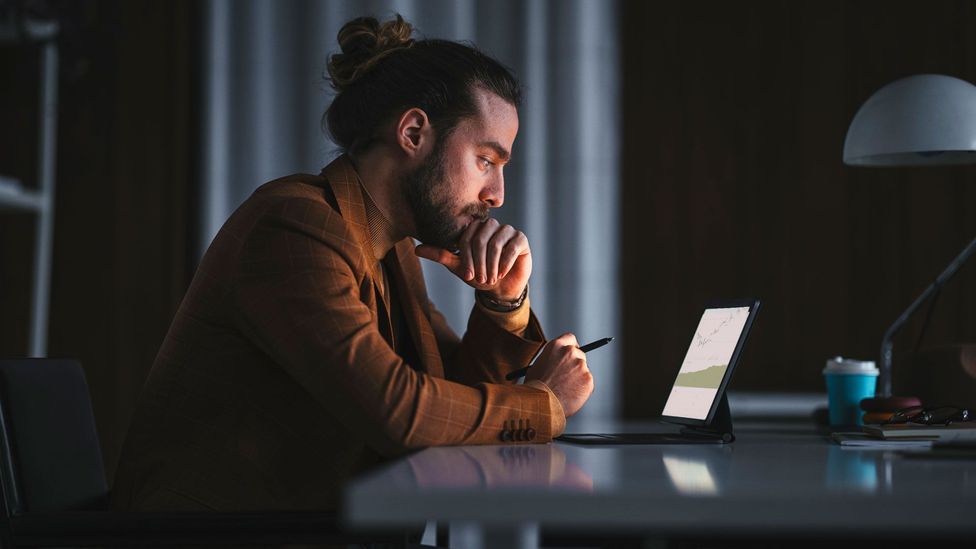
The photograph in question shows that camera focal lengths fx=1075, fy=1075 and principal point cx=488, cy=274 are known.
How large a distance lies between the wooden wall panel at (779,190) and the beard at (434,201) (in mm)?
1774

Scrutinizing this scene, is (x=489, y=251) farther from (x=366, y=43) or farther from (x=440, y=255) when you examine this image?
(x=366, y=43)

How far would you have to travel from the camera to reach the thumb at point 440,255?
1.69m

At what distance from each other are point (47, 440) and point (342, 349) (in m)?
0.46

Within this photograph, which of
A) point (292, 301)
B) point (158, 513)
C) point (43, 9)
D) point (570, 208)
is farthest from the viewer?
point (570, 208)

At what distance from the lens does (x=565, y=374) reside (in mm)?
1482

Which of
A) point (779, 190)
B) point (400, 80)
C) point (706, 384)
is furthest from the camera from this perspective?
point (779, 190)

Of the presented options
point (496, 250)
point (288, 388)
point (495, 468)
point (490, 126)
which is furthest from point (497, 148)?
point (495, 468)

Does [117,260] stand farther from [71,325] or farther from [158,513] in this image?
[158,513]

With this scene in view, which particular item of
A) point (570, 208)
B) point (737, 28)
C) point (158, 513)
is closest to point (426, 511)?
point (158, 513)

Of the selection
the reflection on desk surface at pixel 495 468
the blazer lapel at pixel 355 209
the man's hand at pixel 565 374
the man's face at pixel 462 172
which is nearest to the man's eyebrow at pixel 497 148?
the man's face at pixel 462 172

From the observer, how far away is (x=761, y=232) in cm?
338

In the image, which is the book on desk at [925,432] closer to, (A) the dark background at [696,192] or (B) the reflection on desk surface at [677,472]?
(B) the reflection on desk surface at [677,472]

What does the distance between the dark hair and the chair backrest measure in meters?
0.58

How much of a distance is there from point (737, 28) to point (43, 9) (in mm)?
2131
